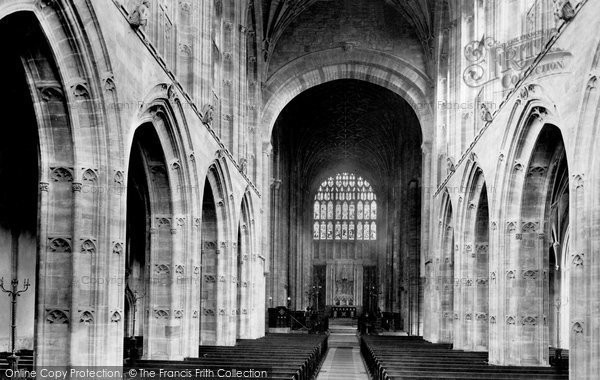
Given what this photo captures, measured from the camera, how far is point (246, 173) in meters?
29.7

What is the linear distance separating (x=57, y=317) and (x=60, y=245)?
1163 millimetres

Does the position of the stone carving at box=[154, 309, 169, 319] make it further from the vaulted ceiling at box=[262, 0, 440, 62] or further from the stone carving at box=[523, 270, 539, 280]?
the vaulted ceiling at box=[262, 0, 440, 62]

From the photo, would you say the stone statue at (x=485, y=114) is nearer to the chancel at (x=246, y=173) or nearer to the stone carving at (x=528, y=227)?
the chancel at (x=246, y=173)

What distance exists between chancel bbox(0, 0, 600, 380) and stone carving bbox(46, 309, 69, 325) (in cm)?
2

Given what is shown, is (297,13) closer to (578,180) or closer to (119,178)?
(578,180)

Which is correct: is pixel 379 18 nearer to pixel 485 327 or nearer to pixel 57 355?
pixel 485 327

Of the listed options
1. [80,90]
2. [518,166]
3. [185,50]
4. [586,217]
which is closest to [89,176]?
[80,90]

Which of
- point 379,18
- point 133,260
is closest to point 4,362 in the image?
point 133,260

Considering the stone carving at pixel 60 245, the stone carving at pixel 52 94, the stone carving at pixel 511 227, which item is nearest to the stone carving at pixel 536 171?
the stone carving at pixel 511 227

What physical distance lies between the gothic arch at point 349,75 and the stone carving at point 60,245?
23523 mm

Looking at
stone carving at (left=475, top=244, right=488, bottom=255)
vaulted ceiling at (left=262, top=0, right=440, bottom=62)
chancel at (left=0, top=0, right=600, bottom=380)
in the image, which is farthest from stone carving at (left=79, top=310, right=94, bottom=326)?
vaulted ceiling at (left=262, top=0, right=440, bottom=62)

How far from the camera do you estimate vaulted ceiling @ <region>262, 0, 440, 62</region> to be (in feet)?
111

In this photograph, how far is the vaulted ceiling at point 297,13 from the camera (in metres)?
33.9

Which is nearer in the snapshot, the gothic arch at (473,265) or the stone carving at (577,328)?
the stone carving at (577,328)
